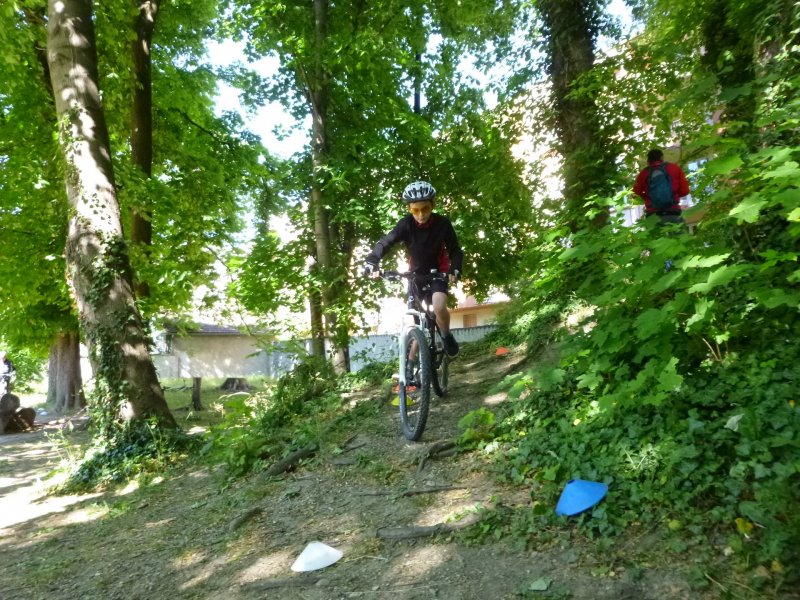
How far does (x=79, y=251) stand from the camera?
23.1 ft

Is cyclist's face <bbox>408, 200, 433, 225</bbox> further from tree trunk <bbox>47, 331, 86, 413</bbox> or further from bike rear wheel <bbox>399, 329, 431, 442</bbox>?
tree trunk <bbox>47, 331, 86, 413</bbox>

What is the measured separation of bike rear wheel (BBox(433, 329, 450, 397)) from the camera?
5.41 meters

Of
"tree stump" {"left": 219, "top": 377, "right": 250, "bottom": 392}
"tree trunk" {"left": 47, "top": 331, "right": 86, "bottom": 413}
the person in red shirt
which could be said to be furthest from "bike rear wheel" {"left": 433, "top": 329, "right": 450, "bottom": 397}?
"tree stump" {"left": 219, "top": 377, "right": 250, "bottom": 392}

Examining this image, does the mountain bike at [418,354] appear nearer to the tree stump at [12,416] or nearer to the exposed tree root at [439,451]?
the exposed tree root at [439,451]

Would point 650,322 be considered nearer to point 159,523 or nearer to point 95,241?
point 159,523

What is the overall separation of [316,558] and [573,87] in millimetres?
6981

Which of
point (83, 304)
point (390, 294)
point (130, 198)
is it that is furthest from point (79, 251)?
point (390, 294)

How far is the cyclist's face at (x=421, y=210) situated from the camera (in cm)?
520

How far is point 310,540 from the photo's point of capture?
11.5 ft

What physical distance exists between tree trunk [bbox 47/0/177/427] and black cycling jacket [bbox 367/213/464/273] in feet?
12.3

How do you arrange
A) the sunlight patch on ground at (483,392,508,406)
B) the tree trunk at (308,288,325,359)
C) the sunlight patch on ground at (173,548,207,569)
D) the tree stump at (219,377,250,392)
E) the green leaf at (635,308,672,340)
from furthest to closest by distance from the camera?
the tree stump at (219,377,250,392) < the tree trunk at (308,288,325,359) < the sunlight patch on ground at (483,392,508,406) < the sunlight patch on ground at (173,548,207,569) < the green leaf at (635,308,672,340)

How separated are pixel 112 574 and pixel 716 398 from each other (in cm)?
400

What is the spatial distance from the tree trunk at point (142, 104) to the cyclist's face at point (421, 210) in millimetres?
7277

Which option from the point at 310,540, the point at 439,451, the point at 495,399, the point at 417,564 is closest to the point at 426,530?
the point at 417,564
